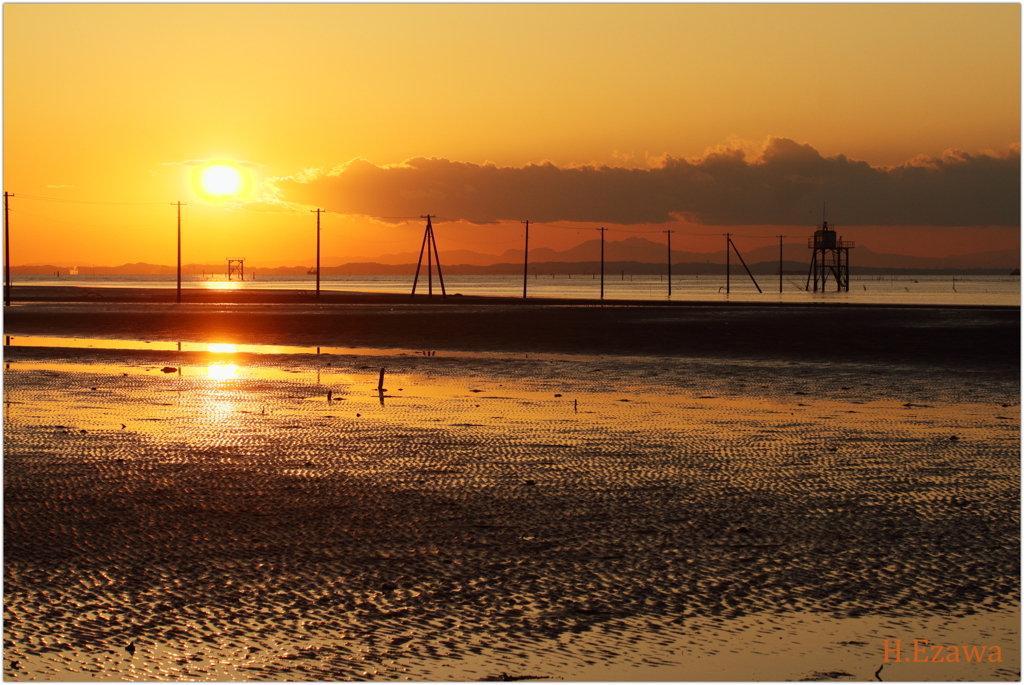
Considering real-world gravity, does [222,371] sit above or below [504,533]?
above

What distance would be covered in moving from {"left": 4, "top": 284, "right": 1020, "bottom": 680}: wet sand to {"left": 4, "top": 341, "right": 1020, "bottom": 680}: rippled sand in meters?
0.03

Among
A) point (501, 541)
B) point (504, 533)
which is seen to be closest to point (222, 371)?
point (504, 533)

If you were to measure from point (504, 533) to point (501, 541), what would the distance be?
0.26 m

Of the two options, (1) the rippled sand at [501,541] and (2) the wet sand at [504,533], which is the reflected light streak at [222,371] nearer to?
(2) the wet sand at [504,533]

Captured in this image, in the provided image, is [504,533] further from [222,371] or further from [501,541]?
[222,371]

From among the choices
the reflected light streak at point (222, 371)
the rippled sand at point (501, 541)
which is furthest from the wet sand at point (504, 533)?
the reflected light streak at point (222, 371)

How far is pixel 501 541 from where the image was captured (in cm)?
792

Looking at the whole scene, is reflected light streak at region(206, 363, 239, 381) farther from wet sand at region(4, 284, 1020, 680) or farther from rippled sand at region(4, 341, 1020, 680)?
rippled sand at region(4, 341, 1020, 680)

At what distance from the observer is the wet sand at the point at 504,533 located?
19.0ft

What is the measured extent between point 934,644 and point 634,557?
224cm

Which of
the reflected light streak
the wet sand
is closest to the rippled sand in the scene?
the wet sand

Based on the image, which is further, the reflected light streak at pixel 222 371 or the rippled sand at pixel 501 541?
the reflected light streak at pixel 222 371

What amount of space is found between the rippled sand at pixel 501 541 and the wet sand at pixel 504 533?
28 mm

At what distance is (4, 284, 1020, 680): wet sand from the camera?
5.78 metres
